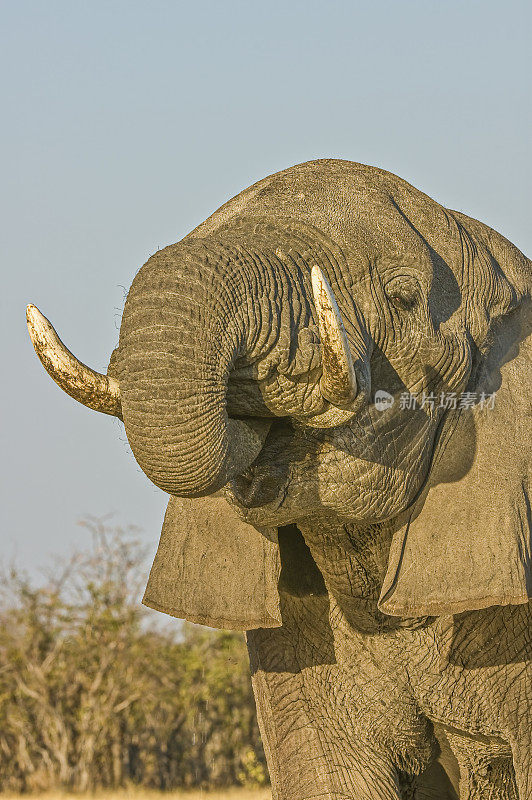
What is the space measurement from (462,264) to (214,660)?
8.07 metres

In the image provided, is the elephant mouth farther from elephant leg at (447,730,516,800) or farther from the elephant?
elephant leg at (447,730,516,800)

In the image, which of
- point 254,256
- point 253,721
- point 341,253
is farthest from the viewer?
point 253,721

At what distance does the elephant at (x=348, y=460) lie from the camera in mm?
3223

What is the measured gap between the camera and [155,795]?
9438mm

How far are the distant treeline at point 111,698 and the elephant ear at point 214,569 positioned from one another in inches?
270

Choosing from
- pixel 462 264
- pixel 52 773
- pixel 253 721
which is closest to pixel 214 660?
pixel 253 721

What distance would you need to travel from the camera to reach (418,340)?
3732mm

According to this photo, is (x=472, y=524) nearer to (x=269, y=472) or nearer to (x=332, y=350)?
(x=269, y=472)

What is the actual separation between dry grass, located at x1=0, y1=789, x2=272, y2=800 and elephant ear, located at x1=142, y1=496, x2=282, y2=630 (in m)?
4.53

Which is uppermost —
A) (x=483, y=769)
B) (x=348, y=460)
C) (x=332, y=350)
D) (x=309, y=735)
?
(x=332, y=350)

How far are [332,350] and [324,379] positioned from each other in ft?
0.36

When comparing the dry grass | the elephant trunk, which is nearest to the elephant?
the elephant trunk

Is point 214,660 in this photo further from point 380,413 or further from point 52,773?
point 380,413

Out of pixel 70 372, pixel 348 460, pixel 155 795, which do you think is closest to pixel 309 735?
pixel 348 460
